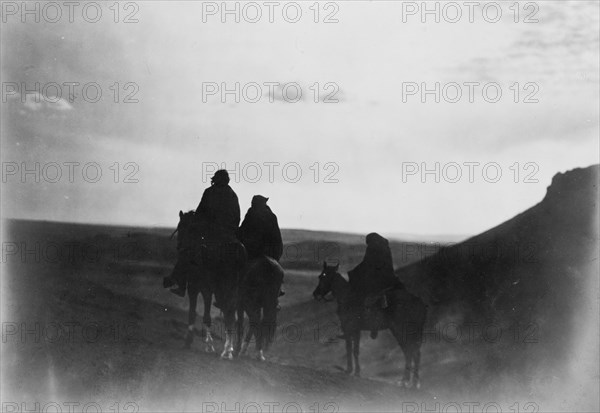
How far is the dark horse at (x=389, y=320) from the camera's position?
24.7ft

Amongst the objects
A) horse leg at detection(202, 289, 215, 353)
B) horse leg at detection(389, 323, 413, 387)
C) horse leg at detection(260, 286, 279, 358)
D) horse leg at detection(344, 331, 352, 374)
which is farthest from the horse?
horse leg at detection(389, 323, 413, 387)

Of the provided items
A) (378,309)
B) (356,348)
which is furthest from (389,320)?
(356,348)

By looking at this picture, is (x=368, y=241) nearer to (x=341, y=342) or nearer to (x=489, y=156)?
(x=341, y=342)

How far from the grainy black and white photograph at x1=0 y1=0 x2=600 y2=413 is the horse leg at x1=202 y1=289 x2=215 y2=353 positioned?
1.27 ft

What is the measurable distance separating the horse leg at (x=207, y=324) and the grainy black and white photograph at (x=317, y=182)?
0.39 metres

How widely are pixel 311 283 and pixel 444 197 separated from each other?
1.80 m

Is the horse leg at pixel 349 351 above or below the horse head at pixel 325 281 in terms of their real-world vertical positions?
below

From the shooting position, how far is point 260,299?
750 cm

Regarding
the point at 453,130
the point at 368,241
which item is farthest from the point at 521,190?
the point at 368,241

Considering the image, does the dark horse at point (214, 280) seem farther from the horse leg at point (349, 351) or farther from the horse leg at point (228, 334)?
the horse leg at point (349, 351)

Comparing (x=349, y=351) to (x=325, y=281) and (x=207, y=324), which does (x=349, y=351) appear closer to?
(x=325, y=281)

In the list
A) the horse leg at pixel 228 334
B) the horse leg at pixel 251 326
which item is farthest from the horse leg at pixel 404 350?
the horse leg at pixel 228 334

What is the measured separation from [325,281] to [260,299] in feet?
2.43

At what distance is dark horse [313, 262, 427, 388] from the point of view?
7520mm
